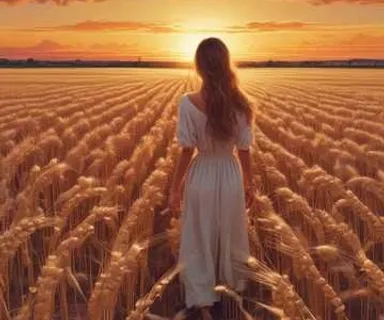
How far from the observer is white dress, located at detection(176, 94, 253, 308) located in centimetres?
439

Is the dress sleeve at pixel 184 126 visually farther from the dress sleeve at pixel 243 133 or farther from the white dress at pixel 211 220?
the dress sleeve at pixel 243 133

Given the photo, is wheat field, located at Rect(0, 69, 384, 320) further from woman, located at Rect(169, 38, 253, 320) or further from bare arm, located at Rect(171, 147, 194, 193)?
bare arm, located at Rect(171, 147, 194, 193)

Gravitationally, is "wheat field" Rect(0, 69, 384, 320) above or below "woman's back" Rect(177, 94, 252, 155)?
below

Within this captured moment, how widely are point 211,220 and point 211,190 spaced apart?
6.9 inches

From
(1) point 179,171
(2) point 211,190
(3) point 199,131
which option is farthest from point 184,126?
(2) point 211,190

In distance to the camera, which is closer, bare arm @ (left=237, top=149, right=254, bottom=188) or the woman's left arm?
the woman's left arm

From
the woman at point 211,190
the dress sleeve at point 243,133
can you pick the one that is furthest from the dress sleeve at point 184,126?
the dress sleeve at point 243,133

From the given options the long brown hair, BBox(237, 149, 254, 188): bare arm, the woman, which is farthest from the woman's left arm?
BBox(237, 149, 254, 188): bare arm

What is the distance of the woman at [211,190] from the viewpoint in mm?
4180

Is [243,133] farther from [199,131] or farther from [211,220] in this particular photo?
[211,220]

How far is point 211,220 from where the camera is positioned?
4.46 m

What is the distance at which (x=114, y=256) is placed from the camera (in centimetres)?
319

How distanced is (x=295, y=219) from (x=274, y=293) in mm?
2850

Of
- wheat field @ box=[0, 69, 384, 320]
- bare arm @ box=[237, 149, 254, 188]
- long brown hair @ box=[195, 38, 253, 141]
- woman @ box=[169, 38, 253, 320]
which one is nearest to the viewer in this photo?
wheat field @ box=[0, 69, 384, 320]
